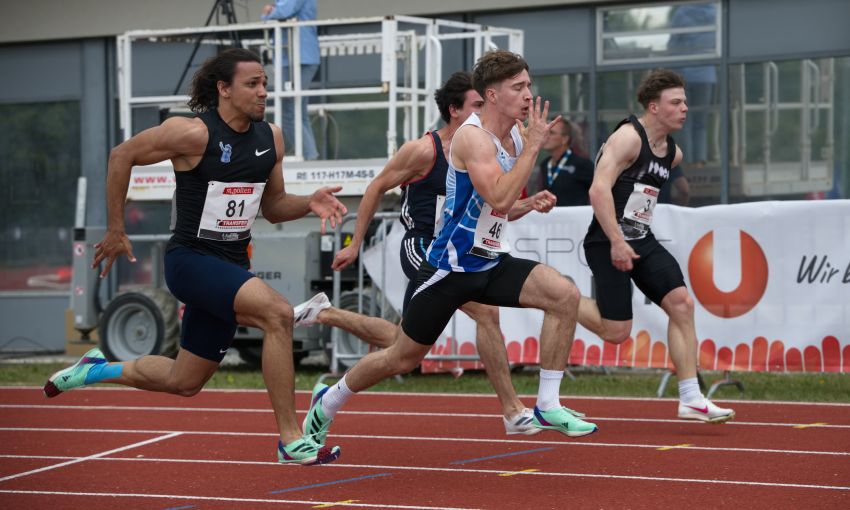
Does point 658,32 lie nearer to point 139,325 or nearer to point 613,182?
point 139,325

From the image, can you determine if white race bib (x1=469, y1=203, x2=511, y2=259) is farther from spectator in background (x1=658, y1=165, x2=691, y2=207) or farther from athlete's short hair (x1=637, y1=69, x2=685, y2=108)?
spectator in background (x1=658, y1=165, x2=691, y2=207)

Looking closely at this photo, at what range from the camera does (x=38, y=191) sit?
19625mm

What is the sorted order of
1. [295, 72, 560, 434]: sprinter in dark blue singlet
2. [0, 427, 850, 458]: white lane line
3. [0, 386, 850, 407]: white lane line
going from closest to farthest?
[0, 427, 850, 458]: white lane line → [295, 72, 560, 434]: sprinter in dark blue singlet → [0, 386, 850, 407]: white lane line

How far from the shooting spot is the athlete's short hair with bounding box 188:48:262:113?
289 inches

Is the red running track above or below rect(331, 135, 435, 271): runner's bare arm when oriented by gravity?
below

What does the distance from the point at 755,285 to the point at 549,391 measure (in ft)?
→ 15.1

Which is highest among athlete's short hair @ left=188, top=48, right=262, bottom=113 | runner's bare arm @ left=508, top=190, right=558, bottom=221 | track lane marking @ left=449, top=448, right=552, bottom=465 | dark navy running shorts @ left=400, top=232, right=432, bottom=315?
athlete's short hair @ left=188, top=48, right=262, bottom=113

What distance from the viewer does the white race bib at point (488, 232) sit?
718cm

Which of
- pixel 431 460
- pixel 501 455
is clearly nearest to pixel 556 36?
pixel 501 455

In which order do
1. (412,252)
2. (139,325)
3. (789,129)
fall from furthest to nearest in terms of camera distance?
(789,129) → (139,325) → (412,252)

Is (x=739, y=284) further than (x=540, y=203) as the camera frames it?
Yes

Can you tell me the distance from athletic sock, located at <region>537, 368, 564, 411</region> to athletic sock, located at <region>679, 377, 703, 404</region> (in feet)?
4.81

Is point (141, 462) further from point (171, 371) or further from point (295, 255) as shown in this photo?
point (295, 255)

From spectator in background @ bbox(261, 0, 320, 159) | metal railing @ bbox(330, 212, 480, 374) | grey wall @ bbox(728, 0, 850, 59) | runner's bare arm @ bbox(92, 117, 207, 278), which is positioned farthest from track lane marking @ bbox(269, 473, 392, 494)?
grey wall @ bbox(728, 0, 850, 59)
